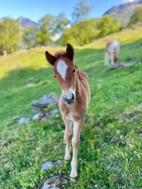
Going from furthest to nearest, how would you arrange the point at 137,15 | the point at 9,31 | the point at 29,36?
the point at 29,36
the point at 137,15
the point at 9,31

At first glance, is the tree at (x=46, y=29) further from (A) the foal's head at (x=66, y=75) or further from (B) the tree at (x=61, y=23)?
(A) the foal's head at (x=66, y=75)

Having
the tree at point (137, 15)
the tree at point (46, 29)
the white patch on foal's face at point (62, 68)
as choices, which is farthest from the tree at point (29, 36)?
the white patch on foal's face at point (62, 68)

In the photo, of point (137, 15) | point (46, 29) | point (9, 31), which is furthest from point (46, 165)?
point (137, 15)

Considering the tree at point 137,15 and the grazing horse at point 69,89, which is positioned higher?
the tree at point 137,15

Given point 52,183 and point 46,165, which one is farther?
point 46,165

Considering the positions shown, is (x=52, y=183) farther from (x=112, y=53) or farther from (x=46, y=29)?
(x=46, y=29)

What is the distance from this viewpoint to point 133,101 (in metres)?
5.72

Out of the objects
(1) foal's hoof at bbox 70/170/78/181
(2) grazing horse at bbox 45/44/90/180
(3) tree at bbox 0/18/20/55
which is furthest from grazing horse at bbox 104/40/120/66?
(3) tree at bbox 0/18/20/55

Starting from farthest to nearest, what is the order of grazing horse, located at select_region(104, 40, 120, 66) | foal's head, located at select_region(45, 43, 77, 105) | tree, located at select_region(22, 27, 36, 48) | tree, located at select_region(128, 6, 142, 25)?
tree, located at select_region(128, 6, 142, 25), tree, located at select_region(22, 27, 36, 48), grazing horse, located at select_region(104, 40, 120, 66), foal's head, located at select_region(45, 43, 77, 105)

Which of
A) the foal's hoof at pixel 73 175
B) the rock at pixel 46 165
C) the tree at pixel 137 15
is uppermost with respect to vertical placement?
the tree at pixel 137 15

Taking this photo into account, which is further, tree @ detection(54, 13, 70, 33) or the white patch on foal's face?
tree @ detection(54, 13, 70, 33)

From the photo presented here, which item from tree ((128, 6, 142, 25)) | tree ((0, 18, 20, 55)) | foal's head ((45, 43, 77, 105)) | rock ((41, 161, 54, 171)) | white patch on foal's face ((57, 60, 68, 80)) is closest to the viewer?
foal's head ((45, 43, 77, 105))

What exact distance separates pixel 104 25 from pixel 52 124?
67.0 metres

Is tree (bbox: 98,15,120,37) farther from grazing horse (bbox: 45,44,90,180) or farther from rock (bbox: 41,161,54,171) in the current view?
rock (bbox: 41,161,54,171)
